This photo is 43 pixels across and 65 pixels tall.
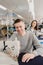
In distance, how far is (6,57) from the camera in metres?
1.29

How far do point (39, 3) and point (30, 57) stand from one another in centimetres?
579

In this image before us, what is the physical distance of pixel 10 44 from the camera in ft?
4.29

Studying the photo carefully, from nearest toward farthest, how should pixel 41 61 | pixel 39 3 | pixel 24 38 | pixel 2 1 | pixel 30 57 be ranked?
pixel 41 61
pixel 30 57
pixel 24 38
pixel 2 1
pixel 39 3

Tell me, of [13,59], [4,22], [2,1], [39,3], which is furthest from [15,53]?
[39,3]

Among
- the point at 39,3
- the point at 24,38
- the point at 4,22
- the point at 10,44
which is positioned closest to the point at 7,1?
the point at 4,22

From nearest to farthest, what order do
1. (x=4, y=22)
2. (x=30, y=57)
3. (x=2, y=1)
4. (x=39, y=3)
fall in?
(x=30, y=57), (x=4, y=22), (x=2, y=1), (x=39, y=3)

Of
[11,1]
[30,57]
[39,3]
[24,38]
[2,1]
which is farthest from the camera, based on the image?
[39,3]

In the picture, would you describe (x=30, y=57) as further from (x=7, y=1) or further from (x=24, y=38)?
(x=7, y=1)

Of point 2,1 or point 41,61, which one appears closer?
point 41,61

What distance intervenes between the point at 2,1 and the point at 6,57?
149cm

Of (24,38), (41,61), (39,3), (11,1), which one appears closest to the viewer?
(41,61)

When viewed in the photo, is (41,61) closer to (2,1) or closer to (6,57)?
(6,57)

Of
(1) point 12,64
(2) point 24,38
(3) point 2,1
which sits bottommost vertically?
(1) point 12,64

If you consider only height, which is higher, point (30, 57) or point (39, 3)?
point (39, 3)
